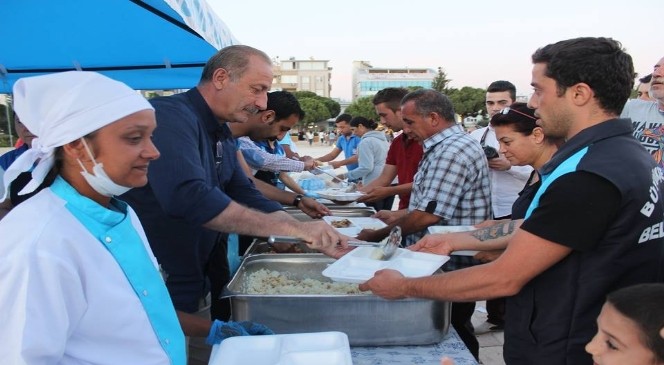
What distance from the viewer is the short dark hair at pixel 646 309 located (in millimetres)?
807

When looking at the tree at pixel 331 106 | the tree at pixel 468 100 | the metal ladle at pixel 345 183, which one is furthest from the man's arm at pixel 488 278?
the tree at pixel 331 106

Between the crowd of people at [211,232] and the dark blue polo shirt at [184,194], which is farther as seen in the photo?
the dark blue polo shirt at [184,194]

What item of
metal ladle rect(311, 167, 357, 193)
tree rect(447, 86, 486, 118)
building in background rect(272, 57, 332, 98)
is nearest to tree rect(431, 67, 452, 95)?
tree rect(447, 86, 486, 118)

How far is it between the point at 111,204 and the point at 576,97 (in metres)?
1.04

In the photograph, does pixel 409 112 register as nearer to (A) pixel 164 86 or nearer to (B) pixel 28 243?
(B) pixel 28 243

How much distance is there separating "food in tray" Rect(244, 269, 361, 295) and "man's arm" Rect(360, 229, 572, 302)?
223 millimetres

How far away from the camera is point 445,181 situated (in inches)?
76.9

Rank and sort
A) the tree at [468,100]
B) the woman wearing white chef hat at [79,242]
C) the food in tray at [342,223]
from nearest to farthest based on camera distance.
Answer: the woman wearing white chef hat at [79,242] < the food in tray at [342,223] < the tree at [468,100]

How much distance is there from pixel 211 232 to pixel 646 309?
1.29 metres

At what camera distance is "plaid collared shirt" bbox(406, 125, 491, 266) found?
194cm

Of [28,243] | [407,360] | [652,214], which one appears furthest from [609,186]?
[28,243]

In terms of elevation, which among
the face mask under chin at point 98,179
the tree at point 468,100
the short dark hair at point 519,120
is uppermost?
the short dark hair at point 519,120

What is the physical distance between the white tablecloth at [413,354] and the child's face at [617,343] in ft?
1.16

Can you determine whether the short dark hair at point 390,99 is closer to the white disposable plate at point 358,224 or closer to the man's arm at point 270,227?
the white disposable plate at point 358,224
